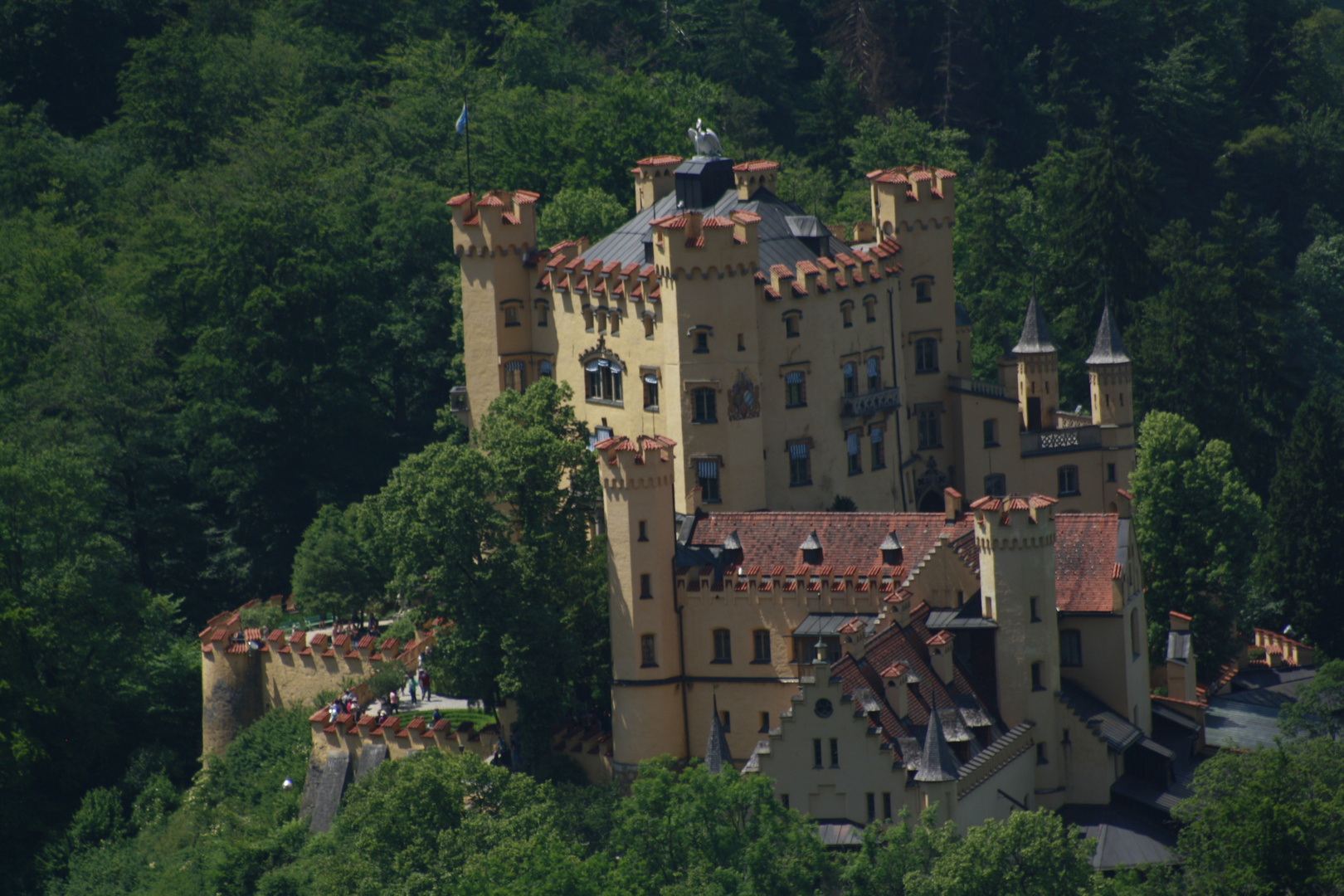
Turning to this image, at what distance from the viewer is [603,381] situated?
95562 millimetres

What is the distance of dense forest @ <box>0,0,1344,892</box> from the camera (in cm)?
9688

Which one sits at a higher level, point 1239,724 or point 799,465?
point 799,465

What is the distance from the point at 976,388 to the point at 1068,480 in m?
5.31

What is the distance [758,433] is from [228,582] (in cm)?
2853

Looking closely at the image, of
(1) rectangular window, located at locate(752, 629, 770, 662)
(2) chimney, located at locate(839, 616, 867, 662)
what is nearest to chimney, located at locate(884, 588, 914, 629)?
(2) chimney, located at locate(839, 616, 867, 662)

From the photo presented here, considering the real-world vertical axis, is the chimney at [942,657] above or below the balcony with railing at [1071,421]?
below

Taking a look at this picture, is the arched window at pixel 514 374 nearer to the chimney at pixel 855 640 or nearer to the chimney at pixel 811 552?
the chimney at pixel 811 552

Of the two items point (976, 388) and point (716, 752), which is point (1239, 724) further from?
point (716, 752)

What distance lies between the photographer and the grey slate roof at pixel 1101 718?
81.4 metres

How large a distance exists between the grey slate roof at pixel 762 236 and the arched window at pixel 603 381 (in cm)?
400

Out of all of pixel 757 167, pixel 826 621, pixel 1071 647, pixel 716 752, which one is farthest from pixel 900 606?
pixel 757 167

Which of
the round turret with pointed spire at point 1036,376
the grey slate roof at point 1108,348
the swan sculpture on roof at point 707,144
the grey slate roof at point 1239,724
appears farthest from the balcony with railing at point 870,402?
the grey slate roof at point 1239,724

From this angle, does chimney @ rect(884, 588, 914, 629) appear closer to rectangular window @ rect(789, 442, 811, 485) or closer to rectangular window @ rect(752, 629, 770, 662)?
rectangular window @ rect(752, 629, 770, 662)

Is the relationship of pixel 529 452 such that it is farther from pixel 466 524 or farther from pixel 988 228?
pixel 988 228
